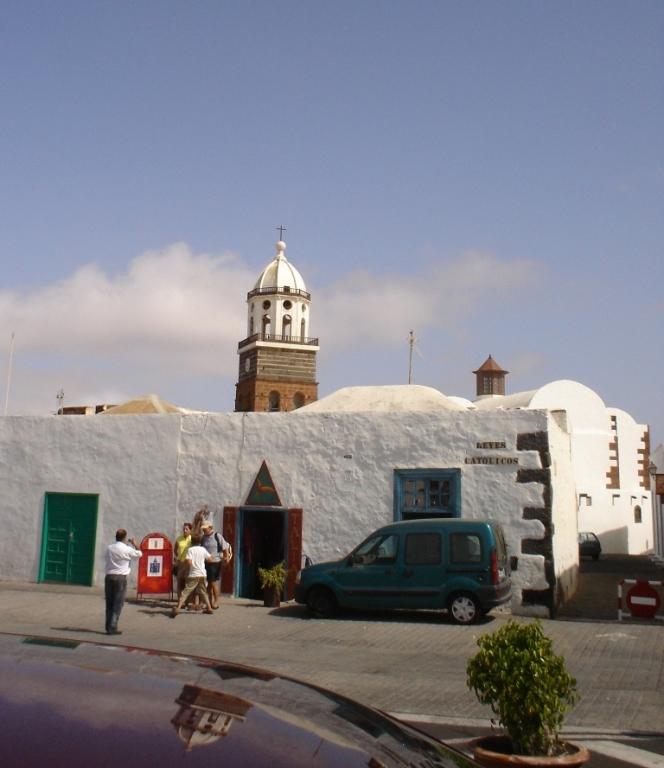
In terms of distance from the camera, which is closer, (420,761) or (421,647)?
(420,761)

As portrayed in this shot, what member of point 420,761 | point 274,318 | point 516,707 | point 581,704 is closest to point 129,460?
point 581,704

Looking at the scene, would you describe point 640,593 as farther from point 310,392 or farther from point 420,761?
point 310,392

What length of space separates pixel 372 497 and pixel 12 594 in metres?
7.70

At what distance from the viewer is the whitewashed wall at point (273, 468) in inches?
625

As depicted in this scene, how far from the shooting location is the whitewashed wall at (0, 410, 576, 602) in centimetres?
1588

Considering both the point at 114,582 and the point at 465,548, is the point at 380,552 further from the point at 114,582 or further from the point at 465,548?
the point at 114,582

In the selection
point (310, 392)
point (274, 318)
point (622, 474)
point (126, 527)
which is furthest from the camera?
point (310, 392)

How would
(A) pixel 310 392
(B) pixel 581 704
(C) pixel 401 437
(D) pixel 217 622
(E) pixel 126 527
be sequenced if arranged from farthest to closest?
1. (A) pixel 310 392
2. (E) pixel 126 527
3. (C) pixel 401 437
4. (D) pixel 217 622
5. (B) pixel 581 704

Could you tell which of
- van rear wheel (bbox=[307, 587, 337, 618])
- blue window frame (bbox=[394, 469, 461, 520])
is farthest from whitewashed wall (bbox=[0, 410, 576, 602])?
van rear wheel (bbox=[307, 587, 337, 618])

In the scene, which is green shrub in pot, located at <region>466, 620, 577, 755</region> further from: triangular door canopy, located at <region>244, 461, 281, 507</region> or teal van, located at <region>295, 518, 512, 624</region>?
triangular door canopy, located at <region>244, 461, 281, 507</region>

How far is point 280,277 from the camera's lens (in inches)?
2719

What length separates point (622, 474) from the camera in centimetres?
4444

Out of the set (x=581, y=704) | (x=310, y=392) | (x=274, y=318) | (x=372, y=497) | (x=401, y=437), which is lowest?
(x=581, y=704)

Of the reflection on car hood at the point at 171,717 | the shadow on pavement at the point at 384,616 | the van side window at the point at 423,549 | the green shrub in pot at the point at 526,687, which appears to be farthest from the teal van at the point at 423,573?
the reflection on car hood at the point at 171,717
